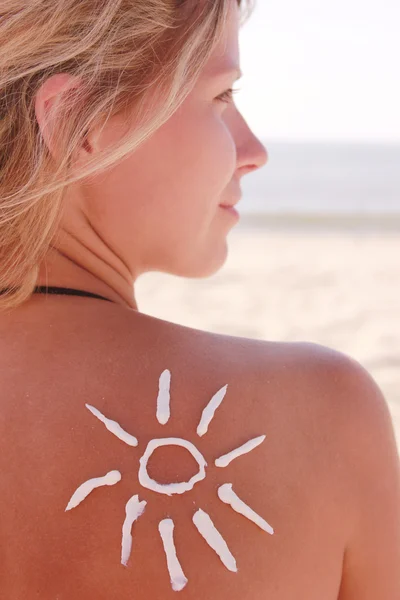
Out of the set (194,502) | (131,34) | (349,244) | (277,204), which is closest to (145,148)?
(131,34)

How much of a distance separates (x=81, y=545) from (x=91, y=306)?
1.19ft

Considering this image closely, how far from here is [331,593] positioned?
1.19 m

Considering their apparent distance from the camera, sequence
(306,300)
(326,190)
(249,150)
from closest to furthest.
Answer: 1. (249,150)
2. (306,300)
3. (326,190)

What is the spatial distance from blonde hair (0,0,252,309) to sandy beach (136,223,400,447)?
3.34m

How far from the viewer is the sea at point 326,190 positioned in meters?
14.1

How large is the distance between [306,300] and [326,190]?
15.8m

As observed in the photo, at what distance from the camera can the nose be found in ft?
5.20

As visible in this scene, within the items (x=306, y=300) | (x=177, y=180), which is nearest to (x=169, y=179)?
(x=177, y=180)

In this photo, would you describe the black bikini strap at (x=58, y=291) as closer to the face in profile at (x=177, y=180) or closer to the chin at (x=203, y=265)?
the face in profile at (x=177, y=180)

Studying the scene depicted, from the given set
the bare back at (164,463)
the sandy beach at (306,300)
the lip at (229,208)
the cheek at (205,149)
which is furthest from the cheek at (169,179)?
the sandy beach at (306,300)

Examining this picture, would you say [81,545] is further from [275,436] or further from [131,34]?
[131,34]

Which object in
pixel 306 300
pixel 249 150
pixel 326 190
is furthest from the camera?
pixel 326 190

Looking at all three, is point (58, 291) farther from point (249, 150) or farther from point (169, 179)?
point (249, 150)

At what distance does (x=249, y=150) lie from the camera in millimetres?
1606
